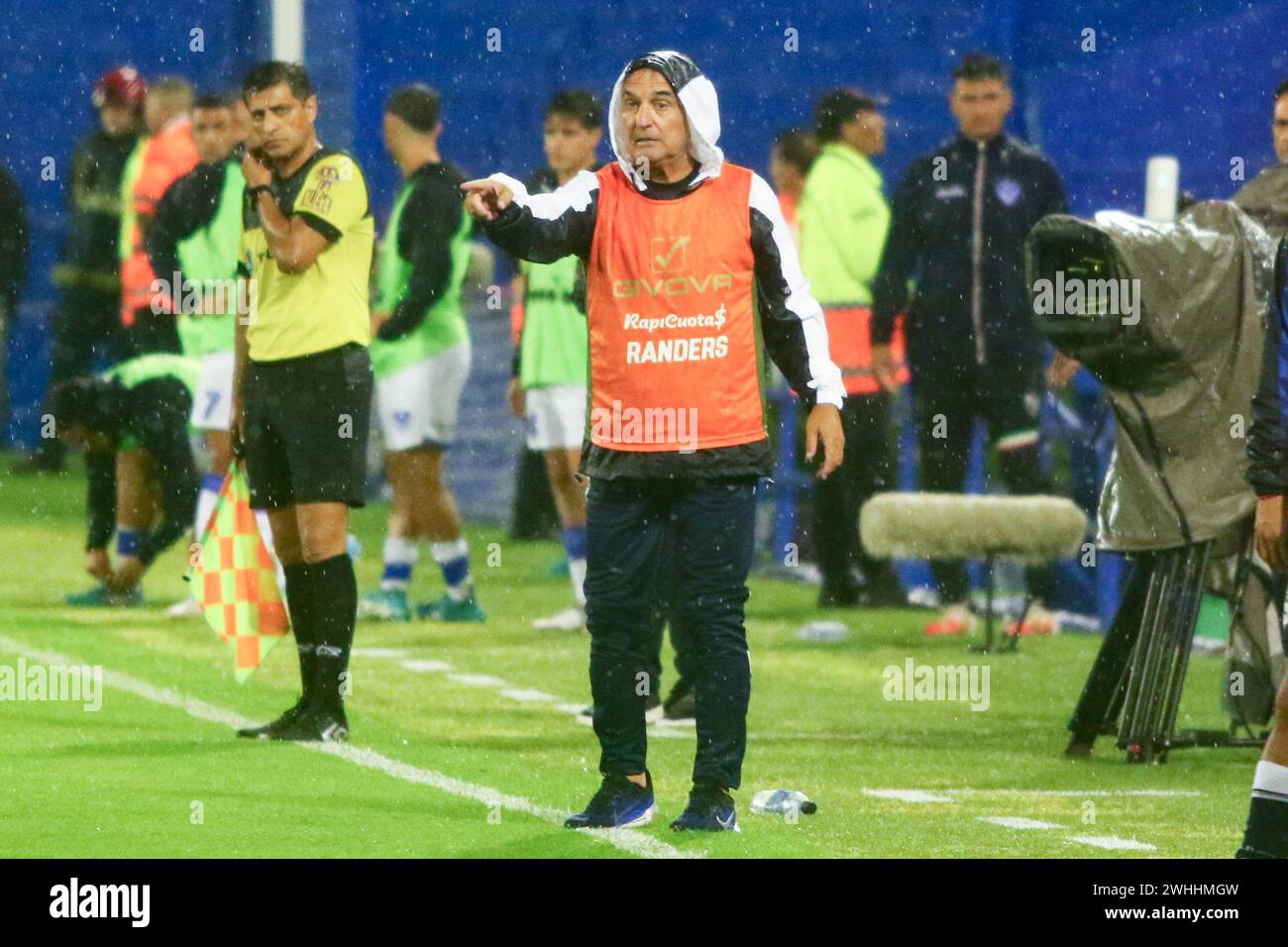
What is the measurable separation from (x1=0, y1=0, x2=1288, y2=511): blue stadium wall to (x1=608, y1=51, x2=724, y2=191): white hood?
264 inches

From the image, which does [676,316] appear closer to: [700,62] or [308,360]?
[308,360]

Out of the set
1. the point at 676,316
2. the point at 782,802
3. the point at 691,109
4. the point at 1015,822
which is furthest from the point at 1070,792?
→ the point at 691,109

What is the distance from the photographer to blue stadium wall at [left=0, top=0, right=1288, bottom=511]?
13883mm

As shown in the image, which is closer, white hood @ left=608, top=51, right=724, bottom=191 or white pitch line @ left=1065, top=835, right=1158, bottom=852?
white hood @ left=608, top=51, right=724, bottom=191

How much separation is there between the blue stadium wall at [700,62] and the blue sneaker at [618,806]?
7113 millimetres

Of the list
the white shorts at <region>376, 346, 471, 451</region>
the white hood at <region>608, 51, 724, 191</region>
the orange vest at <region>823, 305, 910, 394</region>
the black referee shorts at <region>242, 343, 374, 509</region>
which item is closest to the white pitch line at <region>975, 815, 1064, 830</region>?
the white hood at <region>608, 51, 724, 191</region>

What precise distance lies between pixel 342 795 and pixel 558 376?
558 cm

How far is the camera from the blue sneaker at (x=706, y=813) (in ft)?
24.7

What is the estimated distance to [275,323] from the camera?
931 cm

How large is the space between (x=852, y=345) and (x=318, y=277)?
6151 mm

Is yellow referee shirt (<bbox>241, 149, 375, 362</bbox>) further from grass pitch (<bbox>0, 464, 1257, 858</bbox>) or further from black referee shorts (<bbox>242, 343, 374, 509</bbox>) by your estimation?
grass pitch (<bbox>0, 464, 1257, 858</bbox>)

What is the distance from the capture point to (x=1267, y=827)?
6781 millimetres
